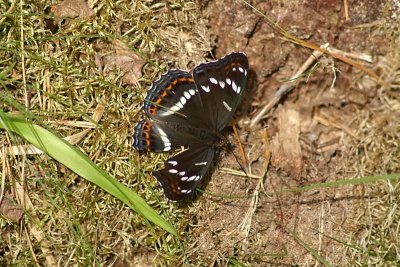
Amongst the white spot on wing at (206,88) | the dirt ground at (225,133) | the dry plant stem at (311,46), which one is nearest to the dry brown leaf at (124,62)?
the dirt ground at (225,133)

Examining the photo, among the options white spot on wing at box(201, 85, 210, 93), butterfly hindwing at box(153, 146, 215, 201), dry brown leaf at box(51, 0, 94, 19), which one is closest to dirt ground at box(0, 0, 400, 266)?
dry brown leaf at box(51, 0, 94, 19)

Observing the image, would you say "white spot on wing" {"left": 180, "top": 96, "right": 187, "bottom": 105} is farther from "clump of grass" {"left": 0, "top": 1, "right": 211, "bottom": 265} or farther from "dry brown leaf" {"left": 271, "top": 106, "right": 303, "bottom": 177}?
"dry brown leaf" {"left": 271, "top": 106, "right": 303, "bottom": 177}

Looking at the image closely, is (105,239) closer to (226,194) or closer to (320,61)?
(226,194)

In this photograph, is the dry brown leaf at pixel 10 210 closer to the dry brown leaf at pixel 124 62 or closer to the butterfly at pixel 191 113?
the butterfly at pixel 191 113

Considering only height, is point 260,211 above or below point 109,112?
below

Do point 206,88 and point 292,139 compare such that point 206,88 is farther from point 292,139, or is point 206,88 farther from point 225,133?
point 292,139

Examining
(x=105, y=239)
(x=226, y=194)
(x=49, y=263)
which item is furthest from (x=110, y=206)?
(x=226, y=194)
